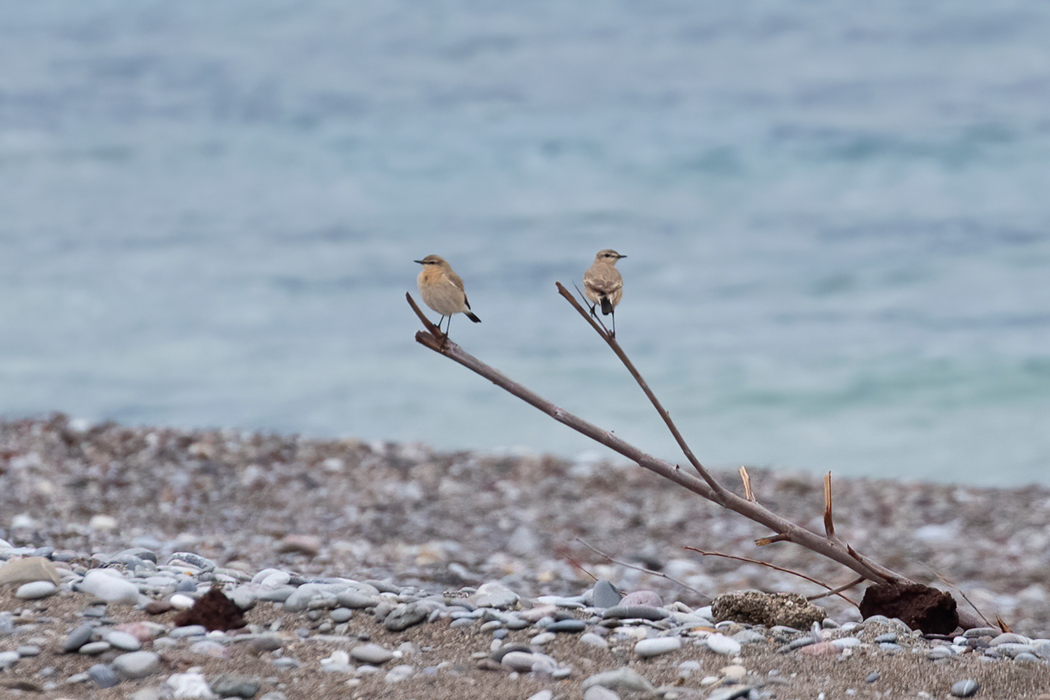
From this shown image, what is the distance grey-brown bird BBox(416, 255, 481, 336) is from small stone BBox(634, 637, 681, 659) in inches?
59.2

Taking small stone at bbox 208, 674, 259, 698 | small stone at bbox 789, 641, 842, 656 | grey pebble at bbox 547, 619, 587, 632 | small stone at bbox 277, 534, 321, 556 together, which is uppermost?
small stone at bbox 789, 641, 842, 656

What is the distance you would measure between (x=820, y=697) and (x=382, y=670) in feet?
4.87

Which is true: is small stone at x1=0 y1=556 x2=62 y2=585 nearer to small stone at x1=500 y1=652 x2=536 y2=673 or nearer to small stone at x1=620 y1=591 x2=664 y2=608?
small stone at x1=500 y1=652 x2=536 y2=673

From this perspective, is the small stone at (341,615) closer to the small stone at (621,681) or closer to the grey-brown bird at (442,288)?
the small stone at (621,681)

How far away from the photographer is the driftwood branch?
2.88 m

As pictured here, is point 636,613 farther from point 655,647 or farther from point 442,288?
point 442,288

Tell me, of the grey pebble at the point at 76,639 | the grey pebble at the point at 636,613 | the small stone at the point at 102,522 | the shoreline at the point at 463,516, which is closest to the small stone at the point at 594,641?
the grey pebble at the point at 636,613

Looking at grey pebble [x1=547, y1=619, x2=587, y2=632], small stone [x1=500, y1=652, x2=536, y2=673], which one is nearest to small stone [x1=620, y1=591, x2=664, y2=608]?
grey pebble [x1=547, y1=619, x2=587, y2=632]

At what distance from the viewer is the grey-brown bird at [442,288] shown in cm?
274

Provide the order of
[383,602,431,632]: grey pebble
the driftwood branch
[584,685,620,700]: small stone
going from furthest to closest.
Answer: [383,602,431,632]: grey pebble, [584,685,620,700]: small stone, the driftwood branch

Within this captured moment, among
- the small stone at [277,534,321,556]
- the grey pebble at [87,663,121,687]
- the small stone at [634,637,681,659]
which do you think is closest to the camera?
the grey pebble at [87,663,121,687]

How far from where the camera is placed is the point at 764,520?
12.3ft

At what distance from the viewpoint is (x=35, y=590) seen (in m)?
3.89

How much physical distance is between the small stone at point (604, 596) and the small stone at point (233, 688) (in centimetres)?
157
